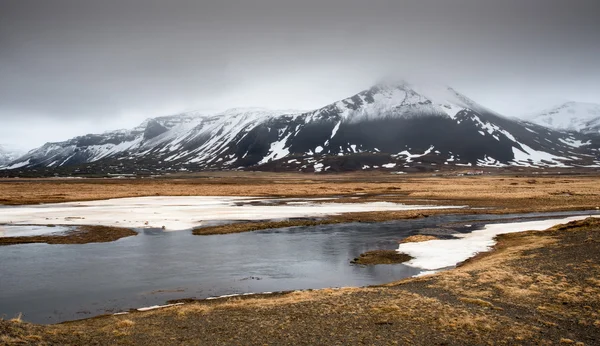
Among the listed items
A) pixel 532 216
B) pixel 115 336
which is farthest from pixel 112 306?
pixel 532 216

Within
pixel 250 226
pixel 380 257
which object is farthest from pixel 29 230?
pixel 380 257

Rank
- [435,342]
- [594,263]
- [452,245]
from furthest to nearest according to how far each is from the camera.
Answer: [452,245], [594,263], [435,342]

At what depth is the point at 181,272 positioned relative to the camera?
2553cm

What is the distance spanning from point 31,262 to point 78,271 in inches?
193

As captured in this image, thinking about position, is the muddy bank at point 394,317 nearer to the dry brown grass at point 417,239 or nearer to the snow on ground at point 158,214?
the dry brown grass at point 417,239

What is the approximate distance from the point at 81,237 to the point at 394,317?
106 ft

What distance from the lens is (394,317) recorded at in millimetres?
15148

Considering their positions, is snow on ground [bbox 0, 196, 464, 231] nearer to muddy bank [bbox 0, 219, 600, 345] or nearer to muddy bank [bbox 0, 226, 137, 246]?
muddy bank [bbox 0, 226, 137, 246]

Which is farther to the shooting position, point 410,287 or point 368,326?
point 410,287

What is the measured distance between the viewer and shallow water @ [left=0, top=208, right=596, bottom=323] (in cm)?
1997

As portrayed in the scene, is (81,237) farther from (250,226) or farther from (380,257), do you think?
(380,257)

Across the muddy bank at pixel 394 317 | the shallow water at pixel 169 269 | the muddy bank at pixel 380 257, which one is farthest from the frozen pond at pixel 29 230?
the muddy bank at pixel 380 257

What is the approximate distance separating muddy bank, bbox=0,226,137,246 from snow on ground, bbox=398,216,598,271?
A: 25.9 meters

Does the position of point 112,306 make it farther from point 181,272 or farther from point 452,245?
point 452,245
